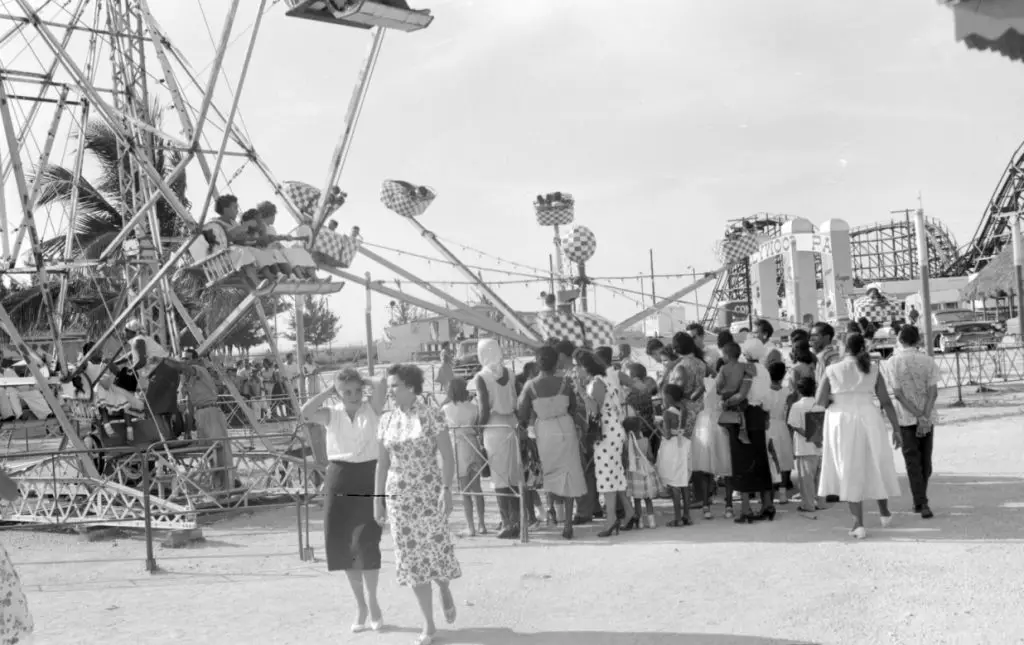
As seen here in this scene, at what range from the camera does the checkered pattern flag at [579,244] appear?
13.5 m

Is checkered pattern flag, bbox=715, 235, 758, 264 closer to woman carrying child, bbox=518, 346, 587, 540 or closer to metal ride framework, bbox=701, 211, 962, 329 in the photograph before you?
woman carrying child, bbox=518, 346, 587, 540

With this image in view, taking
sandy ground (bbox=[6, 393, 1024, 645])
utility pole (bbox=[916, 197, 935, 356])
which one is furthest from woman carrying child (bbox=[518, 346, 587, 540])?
utility pole (bbox=[916, 197, 935, 356])

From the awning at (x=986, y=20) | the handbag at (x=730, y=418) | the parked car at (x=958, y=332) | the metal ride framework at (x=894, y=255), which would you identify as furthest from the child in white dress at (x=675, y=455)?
the metal ride framework at (x=894, y=255)

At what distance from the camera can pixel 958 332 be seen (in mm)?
27641

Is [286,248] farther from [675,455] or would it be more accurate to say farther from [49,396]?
[675,455]

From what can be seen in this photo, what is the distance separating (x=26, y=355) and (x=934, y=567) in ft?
30.0

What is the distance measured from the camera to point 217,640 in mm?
5680

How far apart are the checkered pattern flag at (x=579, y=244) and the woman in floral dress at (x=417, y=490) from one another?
8116mm

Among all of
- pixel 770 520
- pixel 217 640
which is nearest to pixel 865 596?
pixel 770 520

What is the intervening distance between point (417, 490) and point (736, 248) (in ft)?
39.0

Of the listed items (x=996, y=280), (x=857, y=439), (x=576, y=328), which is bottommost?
(x=857, y=439)

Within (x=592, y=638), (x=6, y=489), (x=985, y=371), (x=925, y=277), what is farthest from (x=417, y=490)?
(x=985, y=371)

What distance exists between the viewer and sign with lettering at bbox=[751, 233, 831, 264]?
81.4 feet

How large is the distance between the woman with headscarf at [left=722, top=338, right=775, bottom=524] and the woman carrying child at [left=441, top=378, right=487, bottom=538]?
237 cm
